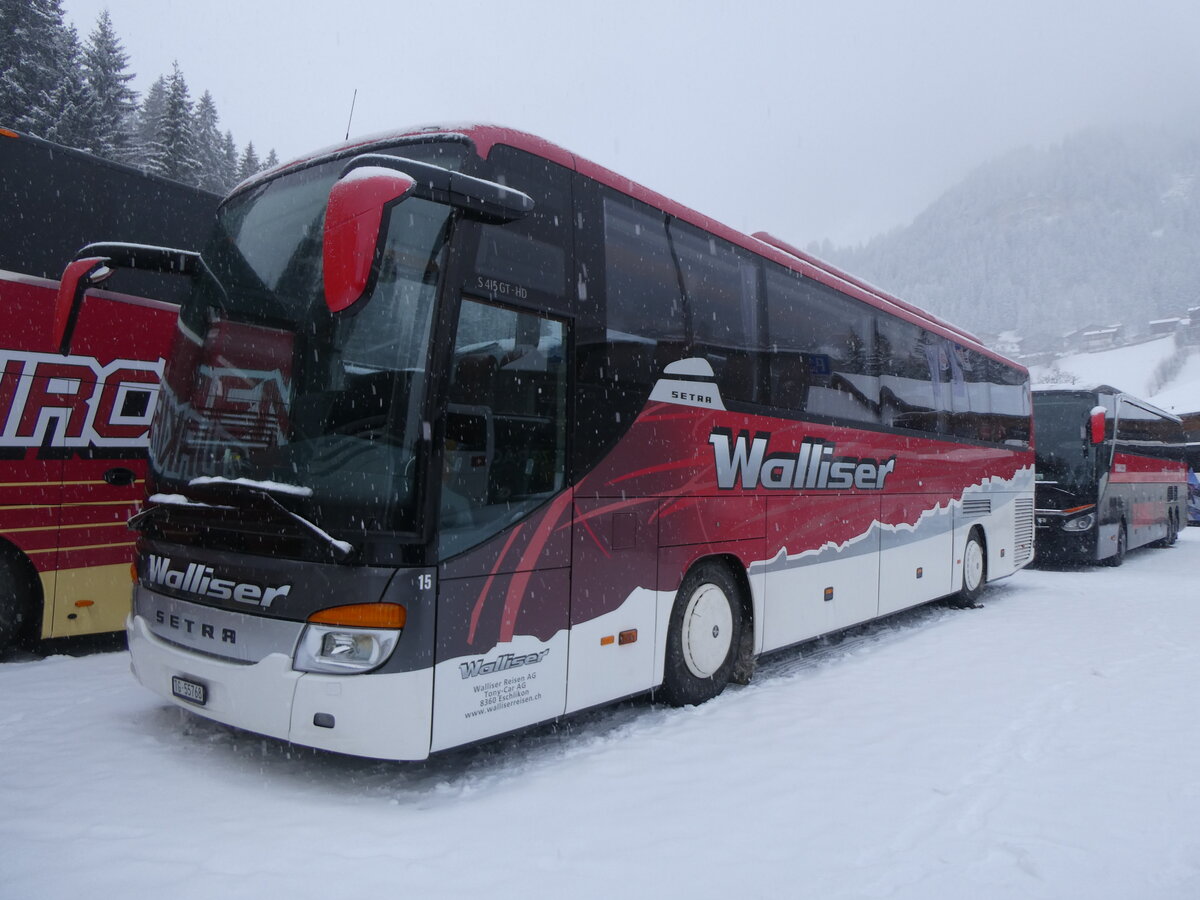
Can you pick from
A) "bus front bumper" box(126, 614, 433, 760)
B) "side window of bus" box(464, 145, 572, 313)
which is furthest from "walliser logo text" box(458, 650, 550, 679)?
"side window of bus" box(464, 145, 572, 313)

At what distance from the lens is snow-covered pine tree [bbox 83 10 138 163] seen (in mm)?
33781

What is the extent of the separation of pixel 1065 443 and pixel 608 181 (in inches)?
535

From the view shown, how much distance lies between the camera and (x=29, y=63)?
31547 mm

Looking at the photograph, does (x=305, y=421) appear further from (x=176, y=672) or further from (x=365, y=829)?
(x=365, y=829)

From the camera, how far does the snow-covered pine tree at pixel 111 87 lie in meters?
33.8

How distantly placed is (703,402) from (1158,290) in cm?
21699

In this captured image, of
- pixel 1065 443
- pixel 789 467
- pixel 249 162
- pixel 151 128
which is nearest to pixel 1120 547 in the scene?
pixel 1065 443

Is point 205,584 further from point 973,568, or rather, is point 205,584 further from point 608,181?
point 973,568

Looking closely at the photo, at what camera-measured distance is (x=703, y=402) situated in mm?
6027

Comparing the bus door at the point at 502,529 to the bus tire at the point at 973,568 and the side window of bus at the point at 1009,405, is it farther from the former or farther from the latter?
the side window of bus at the point at 1009,405

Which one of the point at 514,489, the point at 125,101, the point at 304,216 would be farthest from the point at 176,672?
the point at 125,101

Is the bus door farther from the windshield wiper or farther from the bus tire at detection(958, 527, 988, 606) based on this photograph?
the bus tire at detection(958, 527, 988, 606)

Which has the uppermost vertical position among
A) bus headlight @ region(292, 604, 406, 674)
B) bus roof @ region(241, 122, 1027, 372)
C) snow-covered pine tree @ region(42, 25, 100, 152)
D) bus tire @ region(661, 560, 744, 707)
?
snow-covered pine tree @ region(42, 25, 100, 152)

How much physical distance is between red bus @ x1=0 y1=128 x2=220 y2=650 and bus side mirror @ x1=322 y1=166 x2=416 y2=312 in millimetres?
4246
